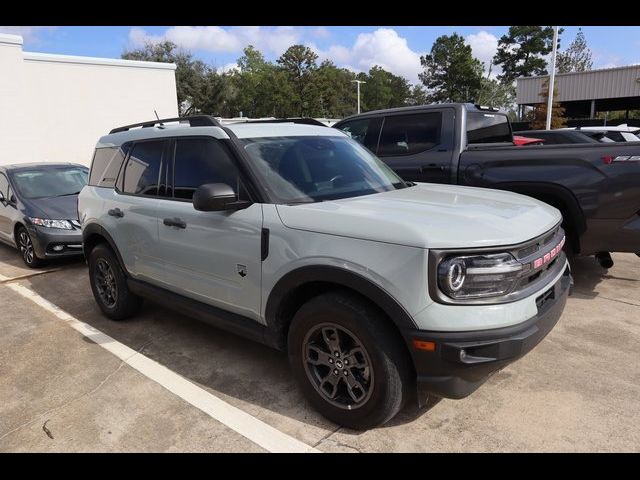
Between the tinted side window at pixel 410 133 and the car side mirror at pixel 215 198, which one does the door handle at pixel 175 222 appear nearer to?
the car side mirror at pixel 215 198

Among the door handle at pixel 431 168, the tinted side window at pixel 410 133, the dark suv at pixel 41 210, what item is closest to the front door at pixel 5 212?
the dark suv at pixel 41 210

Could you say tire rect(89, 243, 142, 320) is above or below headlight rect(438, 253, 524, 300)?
below

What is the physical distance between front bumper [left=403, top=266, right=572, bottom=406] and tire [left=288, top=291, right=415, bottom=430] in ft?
0.45

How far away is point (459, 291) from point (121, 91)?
60.8 feet

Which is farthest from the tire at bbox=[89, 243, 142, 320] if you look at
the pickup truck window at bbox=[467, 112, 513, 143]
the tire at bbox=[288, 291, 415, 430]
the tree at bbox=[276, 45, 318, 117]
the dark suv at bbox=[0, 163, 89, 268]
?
the tree at bbox=[276, 45, 318, 117]

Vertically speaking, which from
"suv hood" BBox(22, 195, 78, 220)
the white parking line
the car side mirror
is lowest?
the white parking line

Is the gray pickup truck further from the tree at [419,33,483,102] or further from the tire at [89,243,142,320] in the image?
the tree at [419,33,483,102]

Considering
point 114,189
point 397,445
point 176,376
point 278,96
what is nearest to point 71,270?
point 114,189

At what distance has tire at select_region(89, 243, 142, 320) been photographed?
15.5 feet

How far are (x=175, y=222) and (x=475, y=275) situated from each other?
2310mm

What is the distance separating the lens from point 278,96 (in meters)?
60.9

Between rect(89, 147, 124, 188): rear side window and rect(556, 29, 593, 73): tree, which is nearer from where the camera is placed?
rect(89, 147, 124, 188): rear side window

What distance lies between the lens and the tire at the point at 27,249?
7.30 m
